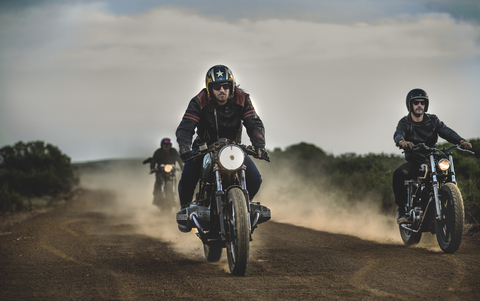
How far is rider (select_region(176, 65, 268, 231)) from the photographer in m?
6.46

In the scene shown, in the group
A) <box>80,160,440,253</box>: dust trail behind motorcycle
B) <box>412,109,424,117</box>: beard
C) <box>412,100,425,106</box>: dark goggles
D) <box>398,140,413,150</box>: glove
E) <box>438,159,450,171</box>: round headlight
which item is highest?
<box>412,100,425,106</box>: dark goggles

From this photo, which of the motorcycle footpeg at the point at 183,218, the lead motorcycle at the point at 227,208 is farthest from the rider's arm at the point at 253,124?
the motorcycle footpeg at the point at 183,218

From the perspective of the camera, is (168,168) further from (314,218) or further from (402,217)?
(402,217)

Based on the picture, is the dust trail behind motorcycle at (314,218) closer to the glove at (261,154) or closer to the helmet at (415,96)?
the glove at (261,154)

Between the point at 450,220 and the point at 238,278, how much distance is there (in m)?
3.33

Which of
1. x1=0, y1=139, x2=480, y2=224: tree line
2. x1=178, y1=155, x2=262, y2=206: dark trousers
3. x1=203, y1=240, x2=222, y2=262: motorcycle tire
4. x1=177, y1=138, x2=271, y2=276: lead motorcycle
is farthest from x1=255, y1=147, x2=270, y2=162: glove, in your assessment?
x1=0, y1=139, x2=480, y2=224: tree line

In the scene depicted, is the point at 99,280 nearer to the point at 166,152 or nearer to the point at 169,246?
the point at 169,246

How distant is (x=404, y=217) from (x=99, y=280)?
16.6 ft

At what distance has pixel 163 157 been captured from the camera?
50.1ft

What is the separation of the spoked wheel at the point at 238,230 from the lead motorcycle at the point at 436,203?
10.4 ft

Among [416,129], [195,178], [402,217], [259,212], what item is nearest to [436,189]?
[402,217]

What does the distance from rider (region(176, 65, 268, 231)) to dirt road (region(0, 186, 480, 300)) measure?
1123 millimetres

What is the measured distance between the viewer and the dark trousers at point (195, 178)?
6285 mm

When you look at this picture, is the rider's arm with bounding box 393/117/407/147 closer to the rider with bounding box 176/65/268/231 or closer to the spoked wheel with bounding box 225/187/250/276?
the rider with bounding box 176/65/268/231
